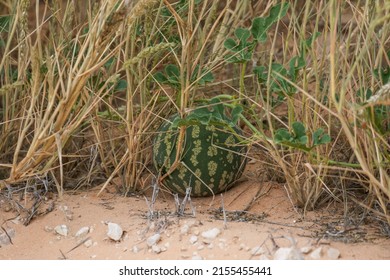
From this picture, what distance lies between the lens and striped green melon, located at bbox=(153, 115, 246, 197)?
2.61m

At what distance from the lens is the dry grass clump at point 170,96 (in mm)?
2252

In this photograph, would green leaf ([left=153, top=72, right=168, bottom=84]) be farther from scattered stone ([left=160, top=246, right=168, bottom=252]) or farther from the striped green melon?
scattered stone ([left=160, top=246, right=168, bottom=252])

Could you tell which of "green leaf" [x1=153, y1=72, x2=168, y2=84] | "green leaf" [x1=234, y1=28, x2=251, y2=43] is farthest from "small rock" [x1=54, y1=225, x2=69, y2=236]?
"green leaf" [x1=234, y1=28, x2=251, y2=43]

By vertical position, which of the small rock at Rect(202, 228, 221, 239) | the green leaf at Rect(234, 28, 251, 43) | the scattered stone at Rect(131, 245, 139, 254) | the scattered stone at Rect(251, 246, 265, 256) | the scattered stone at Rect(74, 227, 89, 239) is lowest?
the scattered stone at Rect(74, 227, 89, 239)

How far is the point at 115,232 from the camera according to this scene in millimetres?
2340

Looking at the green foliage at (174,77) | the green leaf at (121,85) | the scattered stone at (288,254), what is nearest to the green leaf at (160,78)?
the green foliage at (174,77)

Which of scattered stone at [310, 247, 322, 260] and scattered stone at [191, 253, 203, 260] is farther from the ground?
scattered stone at [310, 247, 322, 260]

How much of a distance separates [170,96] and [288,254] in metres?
0.87

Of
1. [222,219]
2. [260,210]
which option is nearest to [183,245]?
[222,219]

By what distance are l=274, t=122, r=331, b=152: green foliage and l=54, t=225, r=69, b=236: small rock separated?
783 millimetres

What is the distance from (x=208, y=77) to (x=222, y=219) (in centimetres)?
52
